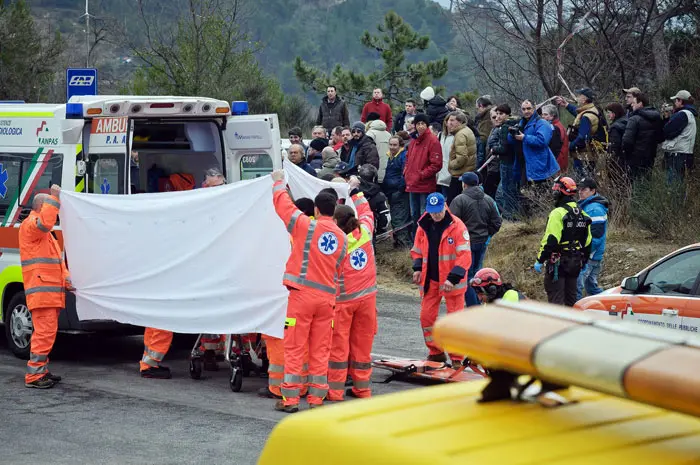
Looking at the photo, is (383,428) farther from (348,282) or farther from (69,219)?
(69,219)

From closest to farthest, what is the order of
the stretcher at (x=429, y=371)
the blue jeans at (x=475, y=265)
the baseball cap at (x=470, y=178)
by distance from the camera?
1. the stretcher at (x=429, y=371)
2. the baseball cap at (x=470, y=178)
3. the blue jeans at (x=475, y=265)

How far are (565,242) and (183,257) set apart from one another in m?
4.24

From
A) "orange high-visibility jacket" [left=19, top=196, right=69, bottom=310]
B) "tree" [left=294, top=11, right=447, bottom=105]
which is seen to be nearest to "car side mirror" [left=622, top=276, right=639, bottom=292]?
"orange high-visibility jacket" [left=19, top=196, right=69, bottom=310]

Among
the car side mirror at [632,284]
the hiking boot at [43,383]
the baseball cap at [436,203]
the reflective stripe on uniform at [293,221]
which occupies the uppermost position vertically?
the baseball cap at [436,203]

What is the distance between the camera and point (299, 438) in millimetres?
3107

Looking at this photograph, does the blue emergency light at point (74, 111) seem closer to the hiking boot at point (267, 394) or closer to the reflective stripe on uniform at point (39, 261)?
the reflective stripe on uniform at point (39, 261)

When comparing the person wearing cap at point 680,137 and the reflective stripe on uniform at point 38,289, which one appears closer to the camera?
the reflective stripe on uniform at point 38,289

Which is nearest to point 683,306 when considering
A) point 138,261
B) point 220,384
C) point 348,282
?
point 348,282

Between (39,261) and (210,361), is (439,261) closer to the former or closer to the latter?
(210,361)

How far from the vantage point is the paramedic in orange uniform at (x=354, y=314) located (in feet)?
32.6

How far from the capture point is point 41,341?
10484 mm

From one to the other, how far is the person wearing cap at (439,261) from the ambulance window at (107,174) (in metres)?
3.03

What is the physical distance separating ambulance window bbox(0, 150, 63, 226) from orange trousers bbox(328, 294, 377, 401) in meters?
3.38

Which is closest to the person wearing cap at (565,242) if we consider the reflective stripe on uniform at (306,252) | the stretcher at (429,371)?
the stretcher at (429,371)
